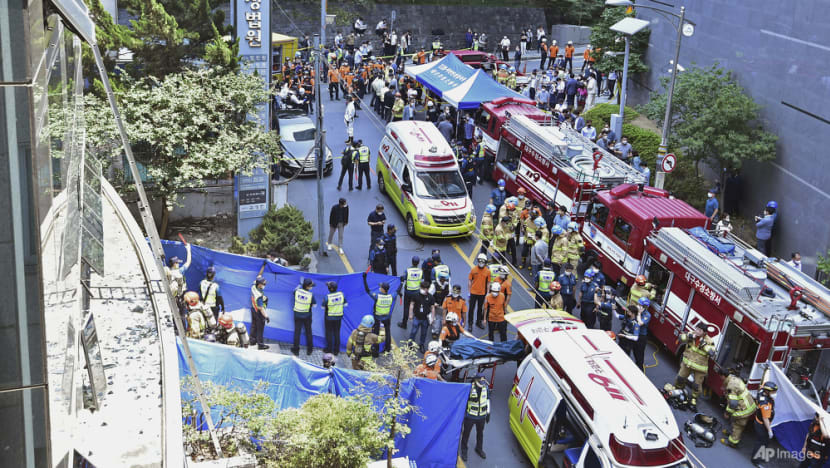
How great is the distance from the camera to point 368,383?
12.1 m

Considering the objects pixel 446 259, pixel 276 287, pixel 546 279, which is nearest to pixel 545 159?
pixel 446 259

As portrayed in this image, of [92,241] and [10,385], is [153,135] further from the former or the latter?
[10,385]

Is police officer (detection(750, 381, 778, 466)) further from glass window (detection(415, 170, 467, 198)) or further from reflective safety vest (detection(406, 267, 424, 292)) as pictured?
glass window (detection(415, 170, 467, 198))

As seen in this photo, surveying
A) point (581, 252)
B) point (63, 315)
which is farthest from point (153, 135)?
point (63, 315)

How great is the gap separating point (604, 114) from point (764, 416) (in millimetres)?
18810

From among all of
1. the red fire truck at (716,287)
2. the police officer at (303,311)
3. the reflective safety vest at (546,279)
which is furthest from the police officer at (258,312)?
the red fire truck at (716,287)

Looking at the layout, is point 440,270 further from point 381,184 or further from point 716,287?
point 381,184

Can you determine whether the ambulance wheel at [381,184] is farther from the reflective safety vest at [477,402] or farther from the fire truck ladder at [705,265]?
the reflective safety vest at [477,402]

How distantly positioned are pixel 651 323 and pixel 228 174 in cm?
1188

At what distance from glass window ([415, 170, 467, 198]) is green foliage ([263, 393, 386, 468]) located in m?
12.0

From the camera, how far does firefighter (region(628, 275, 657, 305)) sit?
1695 cm

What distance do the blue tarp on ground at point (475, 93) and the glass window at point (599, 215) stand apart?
28.5 feet

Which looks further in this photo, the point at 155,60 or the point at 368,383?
the point at 155,60

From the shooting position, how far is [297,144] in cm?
2653
